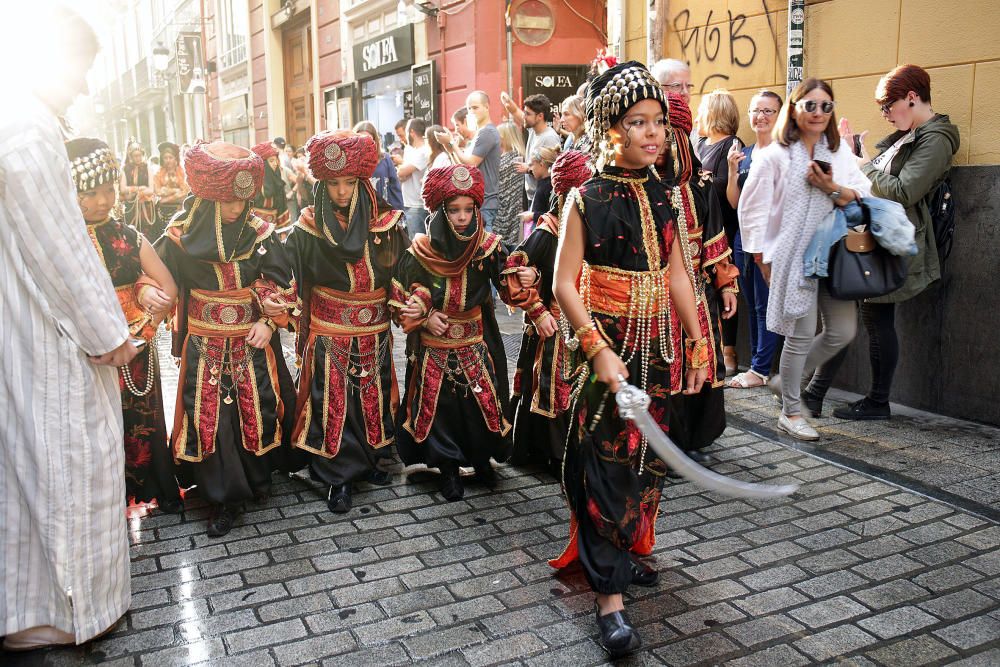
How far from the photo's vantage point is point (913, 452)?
510 cm

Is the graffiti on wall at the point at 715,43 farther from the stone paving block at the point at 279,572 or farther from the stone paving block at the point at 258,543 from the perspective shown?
the stone paving block at the point at 279,572

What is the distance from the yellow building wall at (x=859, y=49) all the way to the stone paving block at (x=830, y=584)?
320 centimetres

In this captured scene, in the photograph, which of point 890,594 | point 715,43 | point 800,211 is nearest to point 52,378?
point 890,594

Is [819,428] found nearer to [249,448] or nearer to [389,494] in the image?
[389,494]

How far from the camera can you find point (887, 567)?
12.1 feet

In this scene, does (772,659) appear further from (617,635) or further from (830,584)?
(830,584)

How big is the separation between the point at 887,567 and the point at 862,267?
1.99 m

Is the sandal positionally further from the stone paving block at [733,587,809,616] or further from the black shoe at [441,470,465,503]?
the stone paving block at [733,587,809,616]

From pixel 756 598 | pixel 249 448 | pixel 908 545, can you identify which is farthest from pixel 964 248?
pixel 249 448

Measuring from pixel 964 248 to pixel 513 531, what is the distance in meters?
3.51

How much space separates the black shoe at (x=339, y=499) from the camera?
14.5 ft

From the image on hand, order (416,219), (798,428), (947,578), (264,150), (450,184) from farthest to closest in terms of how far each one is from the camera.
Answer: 1. (416,219)
2. (264,150)
3. (798,428)
4. (450,184)
5. (947,578)

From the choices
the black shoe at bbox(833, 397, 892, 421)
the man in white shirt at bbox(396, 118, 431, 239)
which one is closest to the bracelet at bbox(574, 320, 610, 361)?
the black shoe at bbox(833, 397, 892, 421)

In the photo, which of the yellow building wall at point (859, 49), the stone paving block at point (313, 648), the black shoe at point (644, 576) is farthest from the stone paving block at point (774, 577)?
the yellow building wall at point (859, 49)
